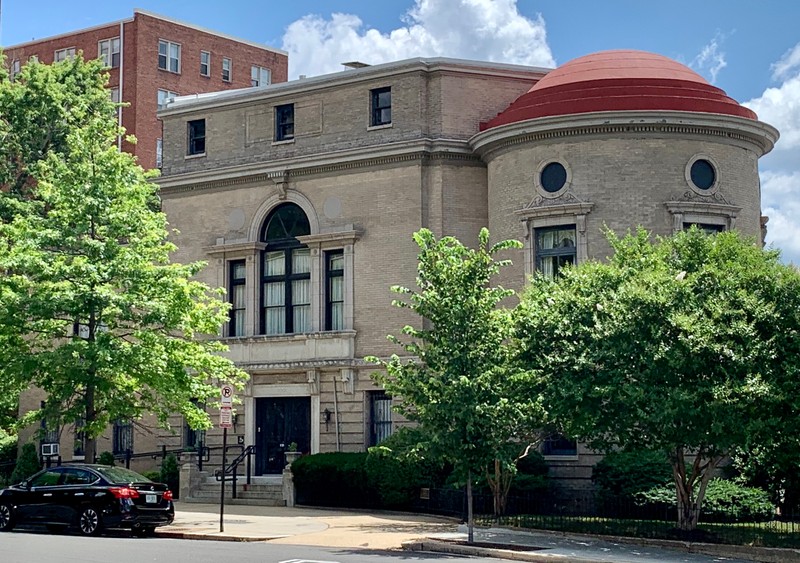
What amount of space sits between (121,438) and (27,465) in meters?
3.76

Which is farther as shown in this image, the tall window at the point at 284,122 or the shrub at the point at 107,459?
the shrub at the point at 107,459

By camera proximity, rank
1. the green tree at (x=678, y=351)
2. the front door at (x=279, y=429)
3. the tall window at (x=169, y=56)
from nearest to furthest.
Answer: the green tree at (x=678, y=351) → the front door at (x=279, y=429) → the tall window at (x=169, y=56)

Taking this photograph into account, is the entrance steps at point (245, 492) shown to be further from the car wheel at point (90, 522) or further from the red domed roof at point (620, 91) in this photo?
the red domed roof at point (620, 91)

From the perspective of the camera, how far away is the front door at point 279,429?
3766 centimetres

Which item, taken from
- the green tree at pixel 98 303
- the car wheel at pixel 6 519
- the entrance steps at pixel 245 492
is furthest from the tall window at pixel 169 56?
the car wheel at pixel 6 519

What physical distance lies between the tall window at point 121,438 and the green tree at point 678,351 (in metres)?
20.3

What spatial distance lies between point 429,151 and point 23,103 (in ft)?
58.3

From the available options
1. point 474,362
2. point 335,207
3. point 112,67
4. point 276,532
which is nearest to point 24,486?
point 276,532

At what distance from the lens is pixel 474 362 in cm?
2409

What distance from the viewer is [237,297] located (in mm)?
39531

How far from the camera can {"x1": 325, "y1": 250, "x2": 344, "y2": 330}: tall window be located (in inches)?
1475

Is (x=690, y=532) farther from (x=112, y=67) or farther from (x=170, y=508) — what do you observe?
(x=112, y=67)

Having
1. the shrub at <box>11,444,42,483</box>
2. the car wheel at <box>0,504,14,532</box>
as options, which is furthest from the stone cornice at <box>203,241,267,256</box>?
the car wheel at <box>0,504,14,532</box>

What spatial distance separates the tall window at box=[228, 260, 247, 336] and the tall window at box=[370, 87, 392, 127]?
6.63 metres
